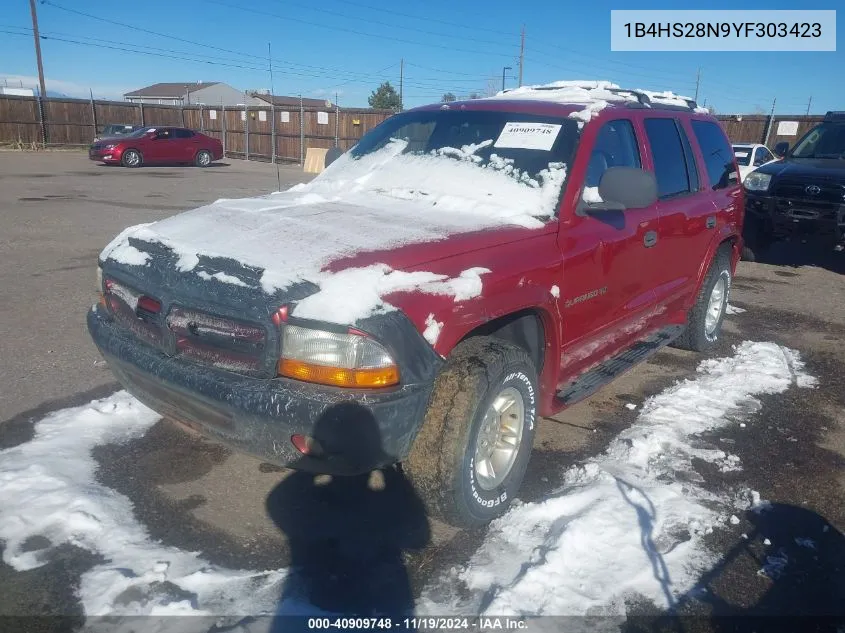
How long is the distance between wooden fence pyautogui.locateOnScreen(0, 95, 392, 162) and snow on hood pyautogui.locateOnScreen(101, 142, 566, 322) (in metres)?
21.8

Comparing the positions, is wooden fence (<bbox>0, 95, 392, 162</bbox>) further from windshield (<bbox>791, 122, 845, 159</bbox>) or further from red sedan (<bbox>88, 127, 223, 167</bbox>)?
windshield (<bbox>791, 122, 845, 159</bbox>)

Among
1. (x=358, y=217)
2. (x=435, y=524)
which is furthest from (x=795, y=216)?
(x=435, y=524)

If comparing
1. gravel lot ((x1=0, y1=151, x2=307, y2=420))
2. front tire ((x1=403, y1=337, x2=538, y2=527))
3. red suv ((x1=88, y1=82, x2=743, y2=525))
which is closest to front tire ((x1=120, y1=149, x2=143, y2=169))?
gravel lot ((x1=0, y1=151, x2=307, y2=420))

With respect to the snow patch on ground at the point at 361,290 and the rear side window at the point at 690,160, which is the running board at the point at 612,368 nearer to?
the rear side window at the point at 690,160

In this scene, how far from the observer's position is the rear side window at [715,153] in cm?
507

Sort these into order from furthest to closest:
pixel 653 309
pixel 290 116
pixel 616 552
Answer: pixel 290 116, pixel 653 309, pixel 616 552

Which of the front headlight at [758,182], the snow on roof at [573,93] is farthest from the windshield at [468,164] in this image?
the front headlight at [758,182]

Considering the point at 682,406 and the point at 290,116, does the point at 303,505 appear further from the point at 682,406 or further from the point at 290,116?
the point at 290,116

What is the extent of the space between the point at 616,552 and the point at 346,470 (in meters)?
1.23

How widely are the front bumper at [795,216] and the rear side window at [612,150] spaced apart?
5.29 metres

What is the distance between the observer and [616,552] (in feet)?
9.32

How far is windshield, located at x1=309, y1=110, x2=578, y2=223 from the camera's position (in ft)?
11.5

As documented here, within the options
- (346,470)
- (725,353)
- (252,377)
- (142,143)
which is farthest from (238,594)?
(142,143)

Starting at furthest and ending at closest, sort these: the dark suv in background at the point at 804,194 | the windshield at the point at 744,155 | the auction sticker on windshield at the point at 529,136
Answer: the windshield at the point at 744,155 < the dark suv in background at the point at 804,194 < the auction sticker on windshield at the point at 529,136
